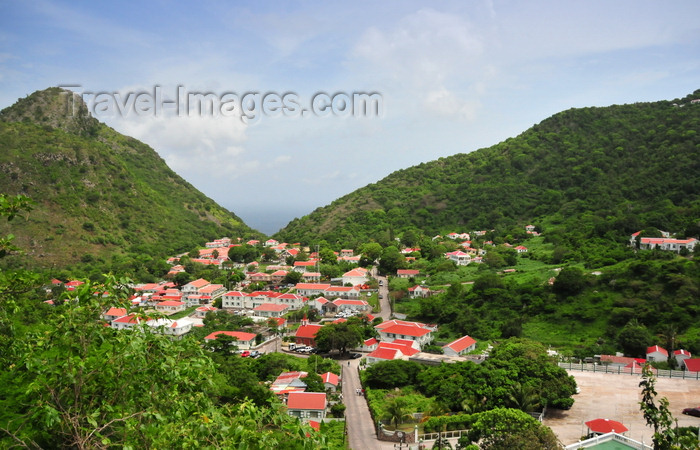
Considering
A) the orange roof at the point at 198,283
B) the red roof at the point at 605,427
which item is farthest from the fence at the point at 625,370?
the orange roof at the point at 198,283

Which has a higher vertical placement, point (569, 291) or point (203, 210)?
point (203, 210)

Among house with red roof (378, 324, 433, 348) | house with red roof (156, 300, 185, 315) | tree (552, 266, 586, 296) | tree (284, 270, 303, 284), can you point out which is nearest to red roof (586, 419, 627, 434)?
house with red roof (378, 324, 433, 348)

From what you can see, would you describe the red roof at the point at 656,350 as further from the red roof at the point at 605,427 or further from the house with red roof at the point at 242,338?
the house with red roof at the point at 242,338

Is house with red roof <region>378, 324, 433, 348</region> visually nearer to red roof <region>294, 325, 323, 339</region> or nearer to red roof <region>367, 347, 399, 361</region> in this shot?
red roof <region>367, 347, 399, 361</region>

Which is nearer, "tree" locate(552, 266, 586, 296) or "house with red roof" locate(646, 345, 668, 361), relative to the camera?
"house with red roof" locate(646, 345, 668, 361)

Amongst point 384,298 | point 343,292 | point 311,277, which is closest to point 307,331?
point 343,292

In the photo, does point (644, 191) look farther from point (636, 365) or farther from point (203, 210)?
point (203, 210)

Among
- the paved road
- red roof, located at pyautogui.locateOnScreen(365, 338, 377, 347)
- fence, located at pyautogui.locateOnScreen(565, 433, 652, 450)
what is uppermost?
fence, located at pyautogui.locateOnScreen(565, 433, 652, 450)

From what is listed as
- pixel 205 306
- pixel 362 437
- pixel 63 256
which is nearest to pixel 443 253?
pixel 205 306
